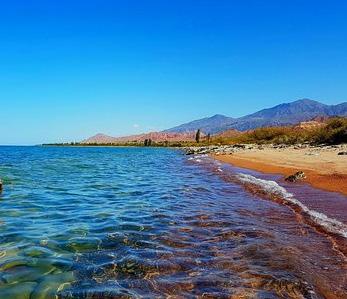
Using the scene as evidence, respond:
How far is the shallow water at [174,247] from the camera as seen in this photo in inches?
235

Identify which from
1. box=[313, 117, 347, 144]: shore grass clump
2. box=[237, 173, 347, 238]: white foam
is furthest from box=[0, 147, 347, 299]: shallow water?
box=[313, 117, 347, 144]: shore grass clump

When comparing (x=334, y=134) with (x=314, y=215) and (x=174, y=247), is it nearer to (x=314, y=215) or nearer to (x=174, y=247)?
(x=314, y=215)

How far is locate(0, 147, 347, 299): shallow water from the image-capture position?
19.6 feet

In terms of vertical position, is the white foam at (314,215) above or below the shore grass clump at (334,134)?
below

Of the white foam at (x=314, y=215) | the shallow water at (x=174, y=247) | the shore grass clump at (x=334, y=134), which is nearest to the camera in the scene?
the shallow water at (x=174, y=247)

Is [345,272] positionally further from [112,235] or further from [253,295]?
[112,235]

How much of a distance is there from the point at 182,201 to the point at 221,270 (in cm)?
805

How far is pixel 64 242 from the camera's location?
855 centimetres

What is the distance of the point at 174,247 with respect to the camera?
27.0 ft

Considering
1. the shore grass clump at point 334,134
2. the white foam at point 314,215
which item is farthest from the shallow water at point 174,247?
the shore grass clump at point 334,134

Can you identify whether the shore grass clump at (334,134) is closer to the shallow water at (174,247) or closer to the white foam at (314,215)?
the white foam at (314,215)

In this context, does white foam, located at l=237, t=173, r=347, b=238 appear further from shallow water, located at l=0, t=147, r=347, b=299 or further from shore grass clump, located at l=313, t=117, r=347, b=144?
shore grass clump, located at l=313, t=117, r=347, b=144

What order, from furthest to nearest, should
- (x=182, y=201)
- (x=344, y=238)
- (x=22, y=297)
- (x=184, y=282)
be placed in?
(x=182, y=201) → (x=344, y=238) → (x=184, y=282) → (x=22, y=297)

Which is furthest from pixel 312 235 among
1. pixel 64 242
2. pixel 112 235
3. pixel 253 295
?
pixel 64 242
